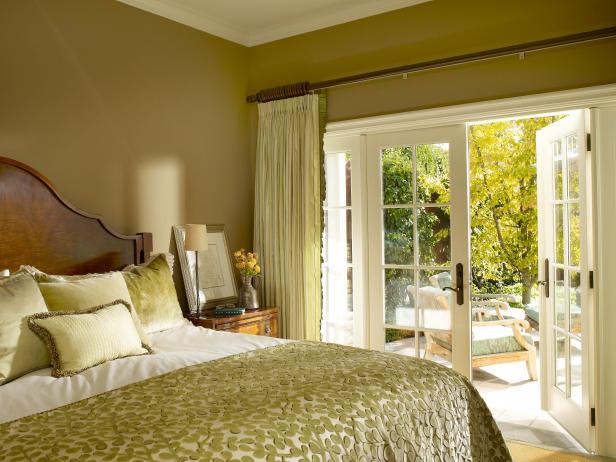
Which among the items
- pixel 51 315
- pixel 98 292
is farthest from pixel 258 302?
pixel 51 315

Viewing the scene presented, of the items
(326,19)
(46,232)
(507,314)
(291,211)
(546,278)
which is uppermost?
(326,19)

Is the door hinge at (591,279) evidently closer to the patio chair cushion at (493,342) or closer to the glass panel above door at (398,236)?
the glass panel above door at (398,236)

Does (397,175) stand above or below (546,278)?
above

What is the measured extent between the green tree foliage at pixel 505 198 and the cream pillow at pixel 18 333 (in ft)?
18.5

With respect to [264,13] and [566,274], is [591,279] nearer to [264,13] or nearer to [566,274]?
[566,274]

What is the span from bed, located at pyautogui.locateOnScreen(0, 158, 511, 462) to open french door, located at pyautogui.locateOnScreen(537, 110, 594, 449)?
1.30 m

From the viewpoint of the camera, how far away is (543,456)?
10.7 feet

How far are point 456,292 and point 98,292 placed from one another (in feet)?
7.27

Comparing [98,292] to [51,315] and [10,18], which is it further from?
[10,18]

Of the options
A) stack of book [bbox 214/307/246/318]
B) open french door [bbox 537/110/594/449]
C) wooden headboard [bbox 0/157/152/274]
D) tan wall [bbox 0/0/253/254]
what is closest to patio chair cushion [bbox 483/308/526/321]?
open french door [bbox 537/110/594/449]

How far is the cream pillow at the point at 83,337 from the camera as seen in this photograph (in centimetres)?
221

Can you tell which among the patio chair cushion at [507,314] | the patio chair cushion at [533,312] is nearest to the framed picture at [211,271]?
the patio chair cushion at [507,314]

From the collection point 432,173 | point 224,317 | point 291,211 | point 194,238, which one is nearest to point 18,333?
point 194,238

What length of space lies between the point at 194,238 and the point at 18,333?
1545 millimetres
